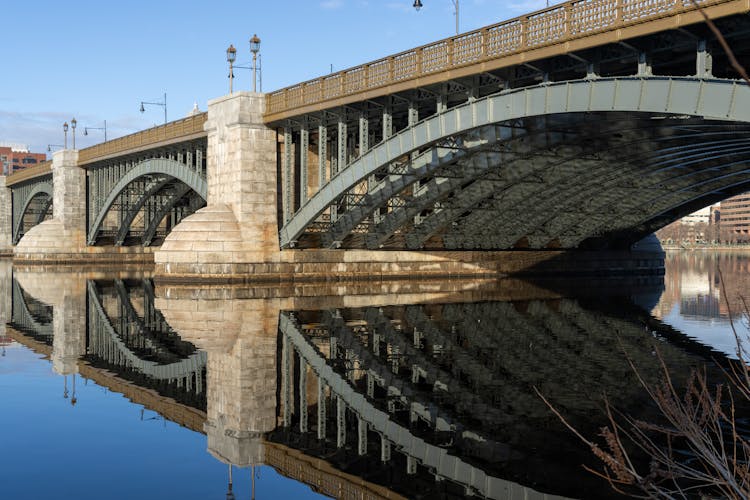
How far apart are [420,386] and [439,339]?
6220 millimetres

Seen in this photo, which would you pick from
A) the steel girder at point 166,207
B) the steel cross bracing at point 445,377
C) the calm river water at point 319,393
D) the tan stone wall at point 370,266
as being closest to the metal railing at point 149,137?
the steel girder at point 166,207

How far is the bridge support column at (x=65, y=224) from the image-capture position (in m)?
64.9

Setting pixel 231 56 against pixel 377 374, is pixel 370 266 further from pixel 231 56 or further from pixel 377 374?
pixel 377 374

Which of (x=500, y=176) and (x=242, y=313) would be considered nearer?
(x=242, y=313)

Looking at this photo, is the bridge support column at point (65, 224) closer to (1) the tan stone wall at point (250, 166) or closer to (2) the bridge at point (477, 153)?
(2) the bridge at point (477, 153)

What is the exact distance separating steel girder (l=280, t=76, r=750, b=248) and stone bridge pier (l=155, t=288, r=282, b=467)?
6.66 meters

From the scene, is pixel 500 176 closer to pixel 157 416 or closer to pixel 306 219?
pixel 306 219

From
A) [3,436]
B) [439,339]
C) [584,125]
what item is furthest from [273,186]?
[3,436]

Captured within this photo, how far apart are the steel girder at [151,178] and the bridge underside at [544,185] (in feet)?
34.4

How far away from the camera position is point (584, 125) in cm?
2575

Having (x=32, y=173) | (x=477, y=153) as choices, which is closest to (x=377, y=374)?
(x=477, y=153)

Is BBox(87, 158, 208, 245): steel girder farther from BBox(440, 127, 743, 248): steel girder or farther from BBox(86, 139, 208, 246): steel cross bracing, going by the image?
BBox(440, 127, 743, 248): steel girder

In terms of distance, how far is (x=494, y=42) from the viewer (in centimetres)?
2406

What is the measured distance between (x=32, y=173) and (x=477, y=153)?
62136mm
